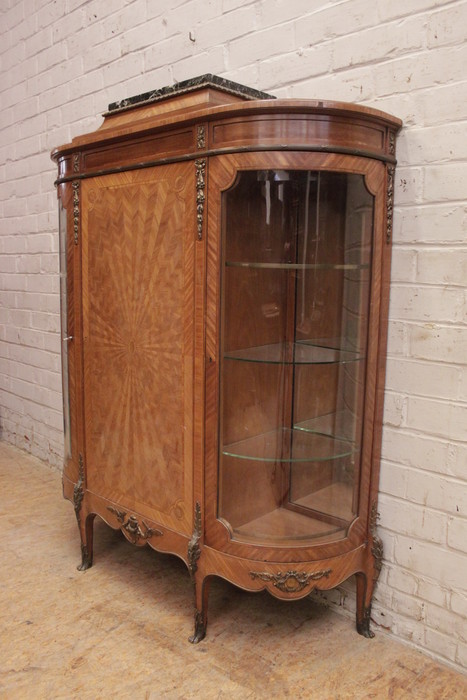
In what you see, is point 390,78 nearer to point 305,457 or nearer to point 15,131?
point 305,457

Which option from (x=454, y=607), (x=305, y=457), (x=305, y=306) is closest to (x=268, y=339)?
(x=305, y=306)

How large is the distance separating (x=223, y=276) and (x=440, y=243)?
1.97 ft

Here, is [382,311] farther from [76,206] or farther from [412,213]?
[76,206]

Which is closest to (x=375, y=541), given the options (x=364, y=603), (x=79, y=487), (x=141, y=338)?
(x=364, y=603)

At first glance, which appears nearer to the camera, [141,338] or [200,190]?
[200,190]

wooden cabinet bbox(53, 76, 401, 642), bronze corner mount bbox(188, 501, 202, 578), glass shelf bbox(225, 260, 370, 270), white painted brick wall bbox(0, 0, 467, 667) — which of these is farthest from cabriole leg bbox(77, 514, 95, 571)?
glass shelf bbox(225, 260, 370, 270)

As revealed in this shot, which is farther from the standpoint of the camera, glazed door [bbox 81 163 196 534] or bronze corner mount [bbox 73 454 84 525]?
bronze corner mount [bbox 73 454 84 525]

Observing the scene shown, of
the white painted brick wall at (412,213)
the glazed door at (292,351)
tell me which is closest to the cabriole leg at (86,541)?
the glazed door at (292,351)

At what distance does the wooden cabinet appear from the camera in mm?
1561

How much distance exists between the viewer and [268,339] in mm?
1736

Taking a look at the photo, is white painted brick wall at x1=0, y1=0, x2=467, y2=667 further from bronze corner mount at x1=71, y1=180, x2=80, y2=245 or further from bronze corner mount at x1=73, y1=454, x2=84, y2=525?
bronze corner mount at x1=73, y1=454, x2=84, y2=525

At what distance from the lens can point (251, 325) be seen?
1.71 m

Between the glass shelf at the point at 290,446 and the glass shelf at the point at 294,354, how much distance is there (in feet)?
0.70

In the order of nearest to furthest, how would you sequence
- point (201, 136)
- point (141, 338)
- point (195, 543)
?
point (201, 136), point (195, 543), point (141, 338)
